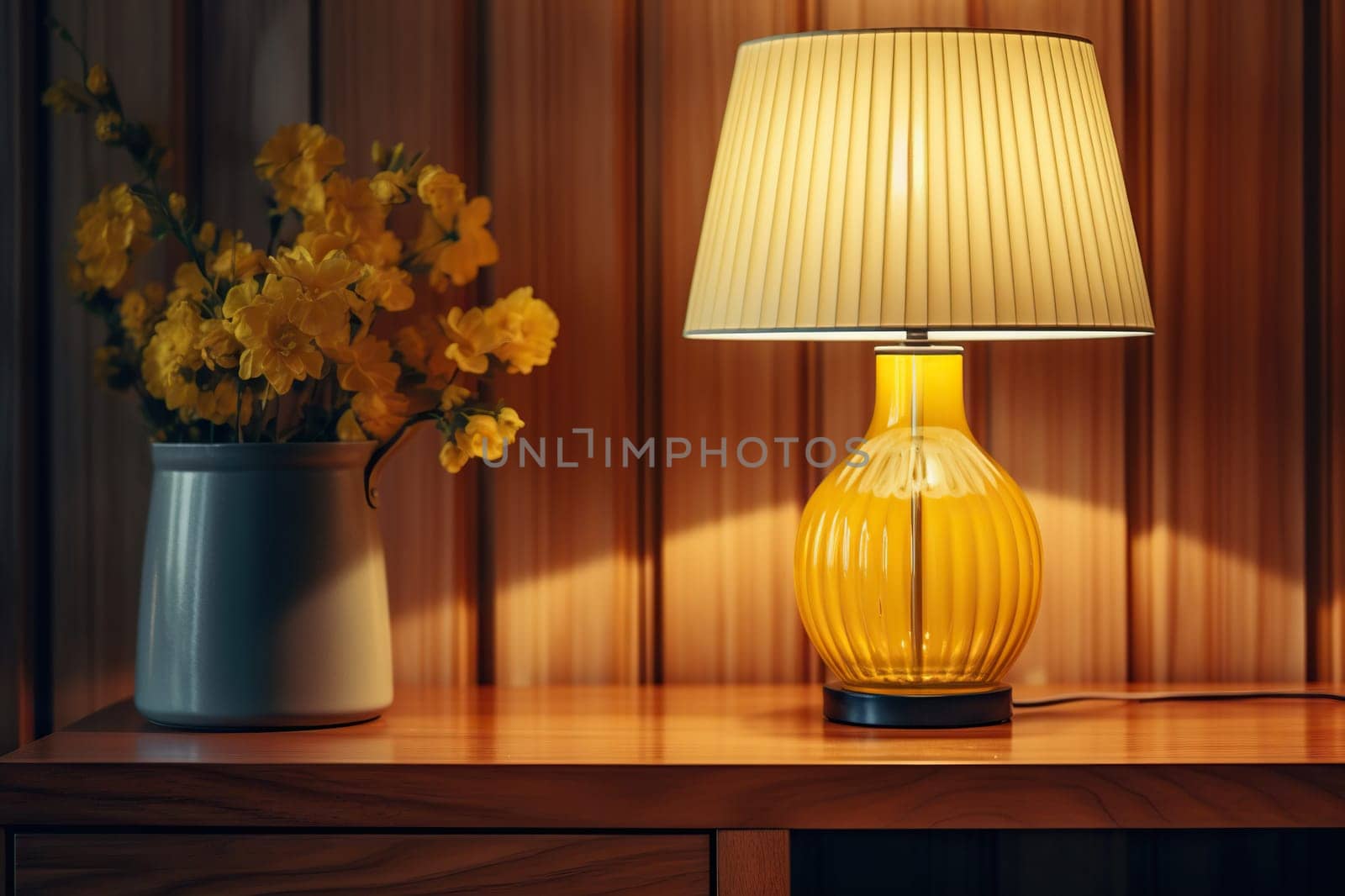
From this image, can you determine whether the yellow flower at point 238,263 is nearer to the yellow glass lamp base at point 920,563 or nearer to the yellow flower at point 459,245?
the yellow flower at point 459,245

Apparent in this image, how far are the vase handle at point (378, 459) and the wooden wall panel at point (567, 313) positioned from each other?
0.58ft

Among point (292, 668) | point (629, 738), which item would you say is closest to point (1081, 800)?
point (629, 738)

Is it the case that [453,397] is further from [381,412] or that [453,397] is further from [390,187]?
[390,187]

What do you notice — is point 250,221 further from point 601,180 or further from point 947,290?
point 947,290

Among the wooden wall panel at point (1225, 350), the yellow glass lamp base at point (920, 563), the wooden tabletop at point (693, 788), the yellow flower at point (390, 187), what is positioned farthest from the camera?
the wooden wall panel at point (1225, 350)

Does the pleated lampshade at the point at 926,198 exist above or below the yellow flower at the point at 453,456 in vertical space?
above

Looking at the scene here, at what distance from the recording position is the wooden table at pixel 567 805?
0.86 meters

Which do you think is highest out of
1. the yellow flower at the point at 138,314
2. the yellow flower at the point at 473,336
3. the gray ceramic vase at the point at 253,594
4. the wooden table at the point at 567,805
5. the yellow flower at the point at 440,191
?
the yellow flower at the point at 440,191

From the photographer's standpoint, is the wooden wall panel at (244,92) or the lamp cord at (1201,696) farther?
the wooden wall panel at (244,92)

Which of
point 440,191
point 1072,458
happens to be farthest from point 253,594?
point 1072,458

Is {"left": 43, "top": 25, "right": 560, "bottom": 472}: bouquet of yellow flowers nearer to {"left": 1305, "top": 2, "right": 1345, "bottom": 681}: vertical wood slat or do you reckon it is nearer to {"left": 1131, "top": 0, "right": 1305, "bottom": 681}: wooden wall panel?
{"left": 1131, "top": 0, "right": 1305, "bottom": 681}: wooden wall panel

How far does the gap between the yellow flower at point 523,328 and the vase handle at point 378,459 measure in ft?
0.29

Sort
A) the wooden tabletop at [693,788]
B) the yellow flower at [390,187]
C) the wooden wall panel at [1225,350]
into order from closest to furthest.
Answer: the wooden tabletop at [693,788] < the yellow flower at [390,187] < the wooden wall panel at [1225,350]

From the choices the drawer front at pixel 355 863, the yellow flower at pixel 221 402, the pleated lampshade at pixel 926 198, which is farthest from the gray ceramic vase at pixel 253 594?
the pleated lampshade at pixel 926 198
